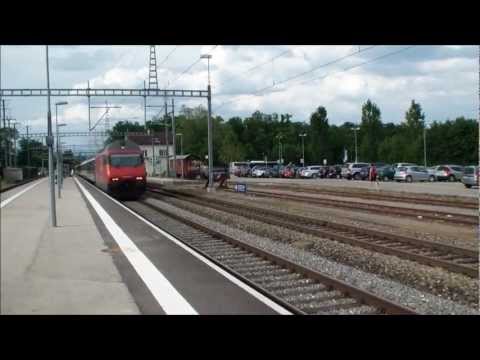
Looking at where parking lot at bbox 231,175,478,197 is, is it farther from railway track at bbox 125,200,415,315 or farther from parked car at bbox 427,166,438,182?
railway track at bbox 125,200,415,315

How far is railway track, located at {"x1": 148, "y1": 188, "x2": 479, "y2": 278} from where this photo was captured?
393 inches

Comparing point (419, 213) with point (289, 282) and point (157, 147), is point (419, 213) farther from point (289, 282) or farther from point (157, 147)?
point (289, 282)

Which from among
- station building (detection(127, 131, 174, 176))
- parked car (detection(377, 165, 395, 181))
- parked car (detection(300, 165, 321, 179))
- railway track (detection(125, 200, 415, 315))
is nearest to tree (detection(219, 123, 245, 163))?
station building (detection(127, 131, 174, 176))

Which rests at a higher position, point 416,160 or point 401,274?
point 416,160

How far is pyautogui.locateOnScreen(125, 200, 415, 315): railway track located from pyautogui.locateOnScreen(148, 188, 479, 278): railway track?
95.4 inches

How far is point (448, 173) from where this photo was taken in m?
43.0

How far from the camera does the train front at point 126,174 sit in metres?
22.6

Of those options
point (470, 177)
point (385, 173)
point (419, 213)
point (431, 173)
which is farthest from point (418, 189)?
point (419, 213)
